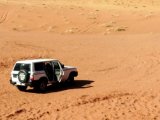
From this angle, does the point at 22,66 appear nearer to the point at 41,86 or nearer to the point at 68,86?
the point at 41,86

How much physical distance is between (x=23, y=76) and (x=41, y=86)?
947 millimetres

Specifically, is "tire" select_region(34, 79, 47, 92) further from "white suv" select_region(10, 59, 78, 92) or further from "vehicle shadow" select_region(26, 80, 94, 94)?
"vehicle shadow" select_region(26, 80, 94, 94)

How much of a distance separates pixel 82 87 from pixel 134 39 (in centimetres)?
1678

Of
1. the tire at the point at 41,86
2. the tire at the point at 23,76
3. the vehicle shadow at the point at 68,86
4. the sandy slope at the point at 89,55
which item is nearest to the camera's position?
the sandy slope at the point at 89,55

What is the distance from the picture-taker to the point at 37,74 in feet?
63.8

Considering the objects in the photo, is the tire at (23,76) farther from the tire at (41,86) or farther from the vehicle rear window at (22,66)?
the tire at (41,86)

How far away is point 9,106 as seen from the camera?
16.3 m

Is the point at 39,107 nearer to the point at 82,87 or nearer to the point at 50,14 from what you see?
the point at 82,87

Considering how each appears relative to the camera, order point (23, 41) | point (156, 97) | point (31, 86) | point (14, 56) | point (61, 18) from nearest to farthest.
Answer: point (156, 97) < point (31, 86) < point (14, 56) < point (23, 41) < point (61, 18)

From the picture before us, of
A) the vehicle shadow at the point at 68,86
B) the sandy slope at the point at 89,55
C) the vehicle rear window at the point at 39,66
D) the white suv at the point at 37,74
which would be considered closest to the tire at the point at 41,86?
the white suv at the point at 37,74

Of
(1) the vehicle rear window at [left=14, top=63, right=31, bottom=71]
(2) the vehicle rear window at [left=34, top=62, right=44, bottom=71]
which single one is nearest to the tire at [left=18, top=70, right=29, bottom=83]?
(1) the vehicle rear window at [left=14, top=63, right=31, bottom=71]

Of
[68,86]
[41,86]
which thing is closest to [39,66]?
[41,86]

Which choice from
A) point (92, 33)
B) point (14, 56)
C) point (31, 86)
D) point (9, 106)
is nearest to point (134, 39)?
point (92, 33)

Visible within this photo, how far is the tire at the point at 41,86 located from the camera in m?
19.6
